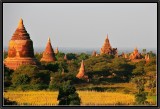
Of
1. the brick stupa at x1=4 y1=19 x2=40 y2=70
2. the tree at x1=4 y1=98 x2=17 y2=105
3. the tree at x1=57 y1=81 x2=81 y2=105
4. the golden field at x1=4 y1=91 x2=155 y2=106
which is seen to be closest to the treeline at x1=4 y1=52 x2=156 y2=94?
the brick stupa at x1=4 y1=19 x2=40 y2=70

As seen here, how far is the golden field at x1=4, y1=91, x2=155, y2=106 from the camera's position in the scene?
2275 cm

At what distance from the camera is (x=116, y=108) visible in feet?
66.8

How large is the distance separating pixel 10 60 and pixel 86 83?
4029mm

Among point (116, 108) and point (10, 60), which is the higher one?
point (10, 60)

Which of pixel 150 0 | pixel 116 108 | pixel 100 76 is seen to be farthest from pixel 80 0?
pixel 100 76

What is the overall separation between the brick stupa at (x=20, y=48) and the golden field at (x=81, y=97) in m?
3.61

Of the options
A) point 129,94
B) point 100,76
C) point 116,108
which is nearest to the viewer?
point 116,108

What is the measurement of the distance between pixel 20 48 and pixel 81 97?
611 cm

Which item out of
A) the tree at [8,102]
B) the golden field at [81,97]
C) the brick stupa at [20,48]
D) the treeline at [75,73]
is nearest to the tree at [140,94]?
the golden field at [81,97]

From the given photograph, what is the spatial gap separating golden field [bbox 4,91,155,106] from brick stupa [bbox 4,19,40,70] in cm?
361

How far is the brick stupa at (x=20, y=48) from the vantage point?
1112 inches

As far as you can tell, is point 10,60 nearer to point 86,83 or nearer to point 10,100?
point 86,83

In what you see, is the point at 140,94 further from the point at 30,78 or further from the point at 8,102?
the point at 30,78

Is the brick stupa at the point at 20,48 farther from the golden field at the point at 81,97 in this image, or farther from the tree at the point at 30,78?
the golden field at the point at 81,97
